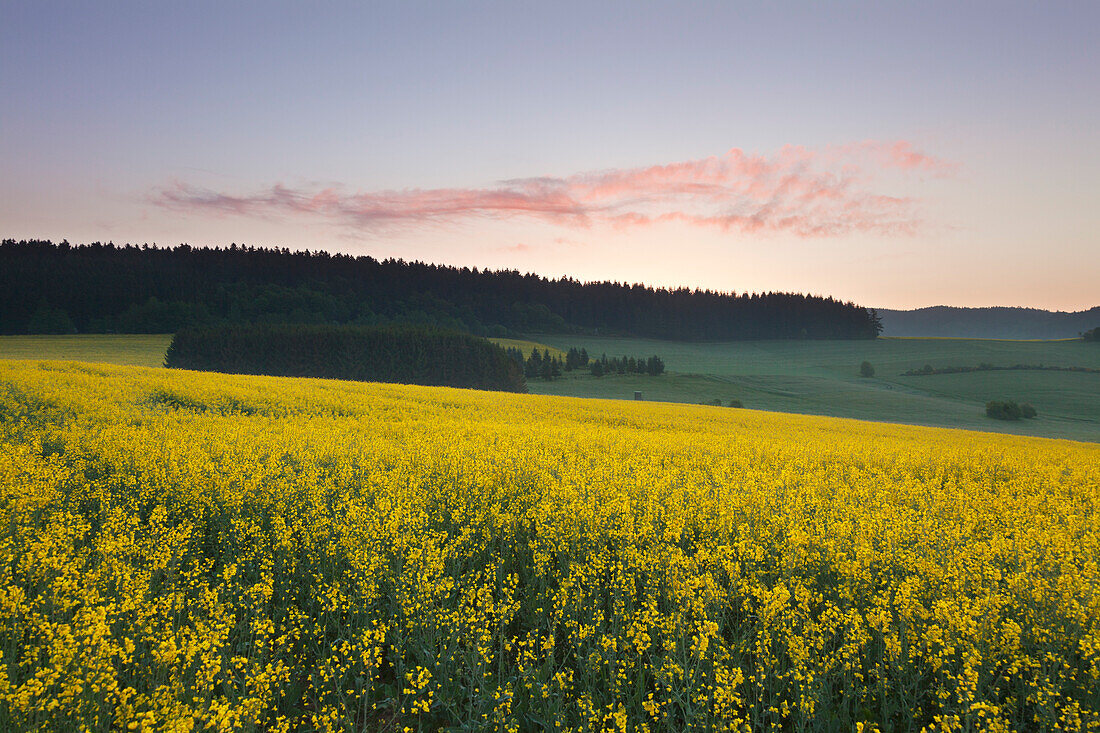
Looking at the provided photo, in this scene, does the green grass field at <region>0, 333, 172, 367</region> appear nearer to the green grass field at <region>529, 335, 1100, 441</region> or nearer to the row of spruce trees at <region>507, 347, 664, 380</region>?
the row of spruce trees at <region>507, 347, 664, 380</region>

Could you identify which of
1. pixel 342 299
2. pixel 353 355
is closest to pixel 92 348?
pixel 353 355

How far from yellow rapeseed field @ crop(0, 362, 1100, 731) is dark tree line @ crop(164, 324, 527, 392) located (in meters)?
54.5

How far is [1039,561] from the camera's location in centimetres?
496

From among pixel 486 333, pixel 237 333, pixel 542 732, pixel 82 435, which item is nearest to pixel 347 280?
pixel 486 333

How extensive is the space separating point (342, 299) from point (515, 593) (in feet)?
358

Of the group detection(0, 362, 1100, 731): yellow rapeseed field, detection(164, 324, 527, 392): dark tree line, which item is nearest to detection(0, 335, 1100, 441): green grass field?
detection(164, 324, 527, 392): dark tree line

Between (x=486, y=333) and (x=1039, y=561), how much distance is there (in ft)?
353

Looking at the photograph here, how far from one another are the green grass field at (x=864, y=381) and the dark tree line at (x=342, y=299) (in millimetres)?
17176

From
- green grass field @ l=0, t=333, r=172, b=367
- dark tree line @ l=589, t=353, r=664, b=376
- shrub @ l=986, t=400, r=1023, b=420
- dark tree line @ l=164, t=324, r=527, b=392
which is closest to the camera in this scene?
shrub @ l=986, t=400, r=1023, b=420

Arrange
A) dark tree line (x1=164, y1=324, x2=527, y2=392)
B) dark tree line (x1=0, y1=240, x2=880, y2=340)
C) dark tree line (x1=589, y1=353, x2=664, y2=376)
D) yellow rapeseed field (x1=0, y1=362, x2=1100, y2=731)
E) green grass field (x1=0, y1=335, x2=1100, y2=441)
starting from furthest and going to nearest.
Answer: dark tree line (x1=0, y1=240, x2=880, y2=340) < dark tree line (x1=589, y1=353, x2=664, y2=376) < dark tree line (x1=164, y1=324, x2=527, y2=392) < green grass field (x1=0, y1=335, x2=1100, y2=441) < yellow rapeseed field (x1=0, y1=362, x2=1100, y2=731)

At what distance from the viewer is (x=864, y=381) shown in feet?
240

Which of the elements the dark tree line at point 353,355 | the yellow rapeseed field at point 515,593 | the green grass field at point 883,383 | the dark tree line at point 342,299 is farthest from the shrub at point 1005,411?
Result: the dark tree line at point 342,299

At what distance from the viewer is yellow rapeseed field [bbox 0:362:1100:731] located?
3160mm

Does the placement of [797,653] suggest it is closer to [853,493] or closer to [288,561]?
[288,561]
